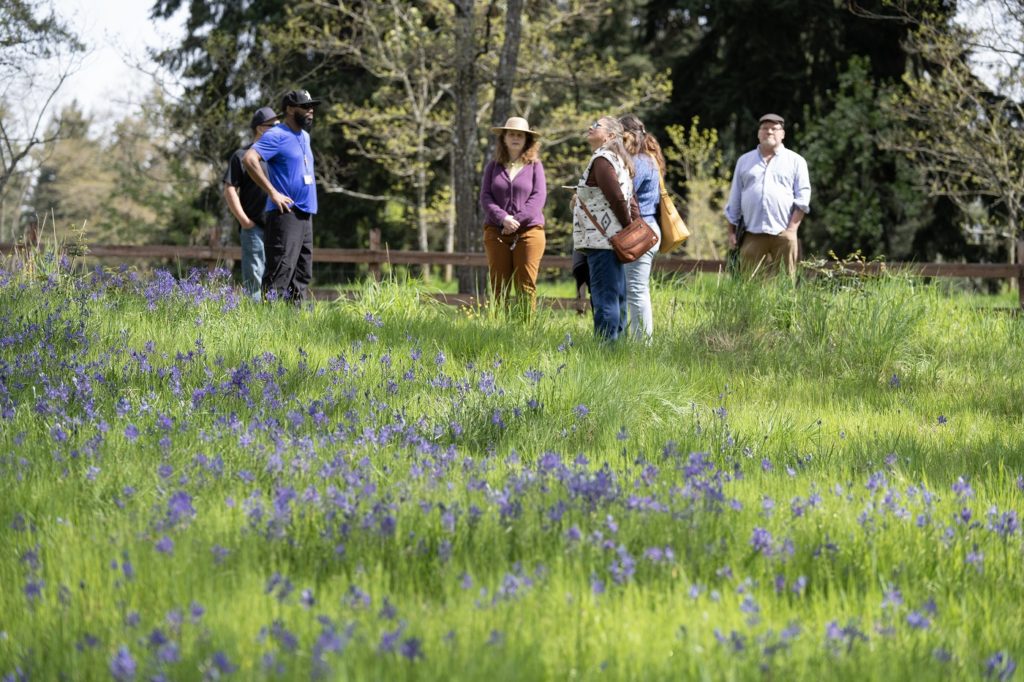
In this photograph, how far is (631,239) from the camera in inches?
286

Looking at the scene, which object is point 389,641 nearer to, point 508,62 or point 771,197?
point 771,197

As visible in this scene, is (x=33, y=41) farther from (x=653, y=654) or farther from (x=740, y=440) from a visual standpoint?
(x=653, y=654)

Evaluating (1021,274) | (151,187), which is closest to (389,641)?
(1021,274)

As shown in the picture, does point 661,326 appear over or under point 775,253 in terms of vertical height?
under

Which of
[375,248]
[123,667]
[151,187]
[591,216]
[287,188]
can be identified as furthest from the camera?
[151,187]

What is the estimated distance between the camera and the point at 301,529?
10.3 ft

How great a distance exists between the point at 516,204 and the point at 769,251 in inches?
94.3

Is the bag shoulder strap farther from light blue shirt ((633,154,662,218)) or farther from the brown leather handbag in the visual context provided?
light blue shirt ((633,154,662,218))

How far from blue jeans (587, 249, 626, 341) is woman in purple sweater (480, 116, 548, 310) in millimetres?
891

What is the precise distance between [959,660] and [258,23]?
2621 centimetres

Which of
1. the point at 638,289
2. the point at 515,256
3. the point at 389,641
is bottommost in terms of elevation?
the point at 389,641

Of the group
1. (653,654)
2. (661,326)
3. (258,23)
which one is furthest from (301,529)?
(258,23)

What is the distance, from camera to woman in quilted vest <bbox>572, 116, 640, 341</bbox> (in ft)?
23.7

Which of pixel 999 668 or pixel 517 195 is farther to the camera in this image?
pixel 517 195
